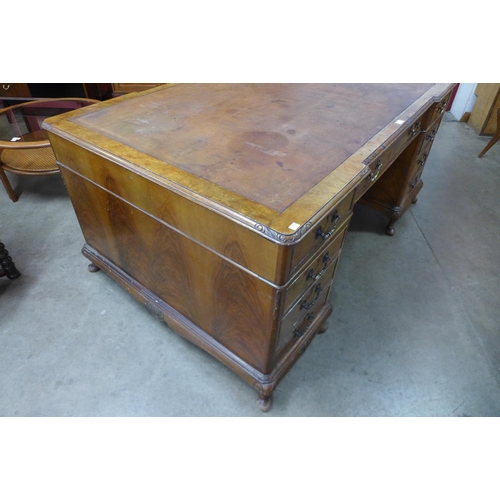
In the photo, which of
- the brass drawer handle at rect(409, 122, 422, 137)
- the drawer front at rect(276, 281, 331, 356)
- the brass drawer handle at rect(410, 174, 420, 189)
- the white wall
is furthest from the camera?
the white wall

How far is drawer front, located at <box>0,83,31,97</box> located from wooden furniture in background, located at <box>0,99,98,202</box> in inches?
13.8

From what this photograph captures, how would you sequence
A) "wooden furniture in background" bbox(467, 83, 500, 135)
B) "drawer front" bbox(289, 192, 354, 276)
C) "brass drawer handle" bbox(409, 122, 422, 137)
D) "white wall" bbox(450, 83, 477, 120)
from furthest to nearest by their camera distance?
"white wall" bbox(450, 83, 477, 120)
"wooden furniture in background" bbox(467, 83, 500, 135)
"brass drawer handle" bbox(409, 122, 422, 137)
"drawer front" bbox(289, 192, 354, 276)

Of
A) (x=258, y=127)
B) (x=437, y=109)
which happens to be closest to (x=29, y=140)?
(x=258, y=127)

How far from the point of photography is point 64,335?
1.56m

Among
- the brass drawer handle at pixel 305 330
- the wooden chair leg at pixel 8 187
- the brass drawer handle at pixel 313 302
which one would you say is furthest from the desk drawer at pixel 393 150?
the wooden chair leg at pixel 8 187

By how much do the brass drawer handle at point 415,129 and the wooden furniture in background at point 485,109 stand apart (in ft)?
6.44

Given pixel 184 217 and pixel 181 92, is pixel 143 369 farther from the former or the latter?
pixel 181 92

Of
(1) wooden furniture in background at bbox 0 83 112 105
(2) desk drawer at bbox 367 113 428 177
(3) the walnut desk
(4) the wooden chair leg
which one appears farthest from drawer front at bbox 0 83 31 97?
(2) desk drawer at bbox 367 113 428 177

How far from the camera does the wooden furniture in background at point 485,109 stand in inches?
123

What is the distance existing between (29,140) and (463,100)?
12.3ft

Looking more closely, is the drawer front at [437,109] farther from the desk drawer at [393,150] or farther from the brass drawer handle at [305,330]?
the brass drawer handle at [305,330]

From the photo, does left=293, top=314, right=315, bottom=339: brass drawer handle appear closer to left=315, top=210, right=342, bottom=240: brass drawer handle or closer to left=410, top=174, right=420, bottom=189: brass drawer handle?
left=315, top=210, right=342, bottom=240: brass drawer handle

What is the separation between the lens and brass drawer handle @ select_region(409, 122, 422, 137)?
1.60 metres

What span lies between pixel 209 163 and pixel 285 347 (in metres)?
0.66
